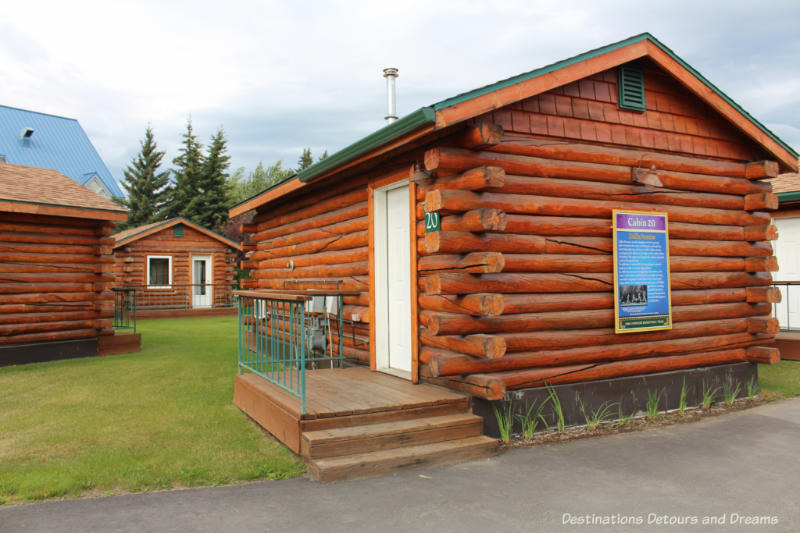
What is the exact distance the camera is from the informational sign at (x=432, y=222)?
6.01 meters

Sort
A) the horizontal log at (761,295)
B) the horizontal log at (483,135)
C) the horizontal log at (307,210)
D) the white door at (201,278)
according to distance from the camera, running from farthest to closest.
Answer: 1. the white door at (201,278)
2. the horizontal log at (307,210)
3. the horizontal log at (761,295)
4. the horizontal log at (483,135)

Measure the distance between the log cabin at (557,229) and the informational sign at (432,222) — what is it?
0.06 feet

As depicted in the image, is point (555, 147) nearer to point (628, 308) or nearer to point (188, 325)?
point (628, 308)

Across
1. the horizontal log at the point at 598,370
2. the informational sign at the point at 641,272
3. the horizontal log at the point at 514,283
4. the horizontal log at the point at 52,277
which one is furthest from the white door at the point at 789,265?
the horizontal log at the point at 52,277

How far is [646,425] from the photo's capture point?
256 inches

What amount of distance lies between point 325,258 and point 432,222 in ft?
11.3

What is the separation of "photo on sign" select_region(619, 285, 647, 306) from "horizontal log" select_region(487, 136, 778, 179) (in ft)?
4.87

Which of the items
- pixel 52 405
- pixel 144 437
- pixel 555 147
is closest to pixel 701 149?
pixel 555 147

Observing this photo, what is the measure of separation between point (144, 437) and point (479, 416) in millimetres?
3468

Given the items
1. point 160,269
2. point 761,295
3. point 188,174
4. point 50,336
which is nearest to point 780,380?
point 761,295

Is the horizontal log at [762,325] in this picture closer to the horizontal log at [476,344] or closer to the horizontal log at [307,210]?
the horizontal log at [476,344]

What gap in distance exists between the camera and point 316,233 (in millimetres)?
9539

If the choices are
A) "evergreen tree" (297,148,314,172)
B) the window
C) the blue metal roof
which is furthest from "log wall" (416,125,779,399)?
"evergreen tree" (297,148,314,172)

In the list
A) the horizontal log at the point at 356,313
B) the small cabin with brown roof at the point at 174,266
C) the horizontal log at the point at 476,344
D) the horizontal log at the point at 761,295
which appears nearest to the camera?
the horizontal log at the point at 476,344
